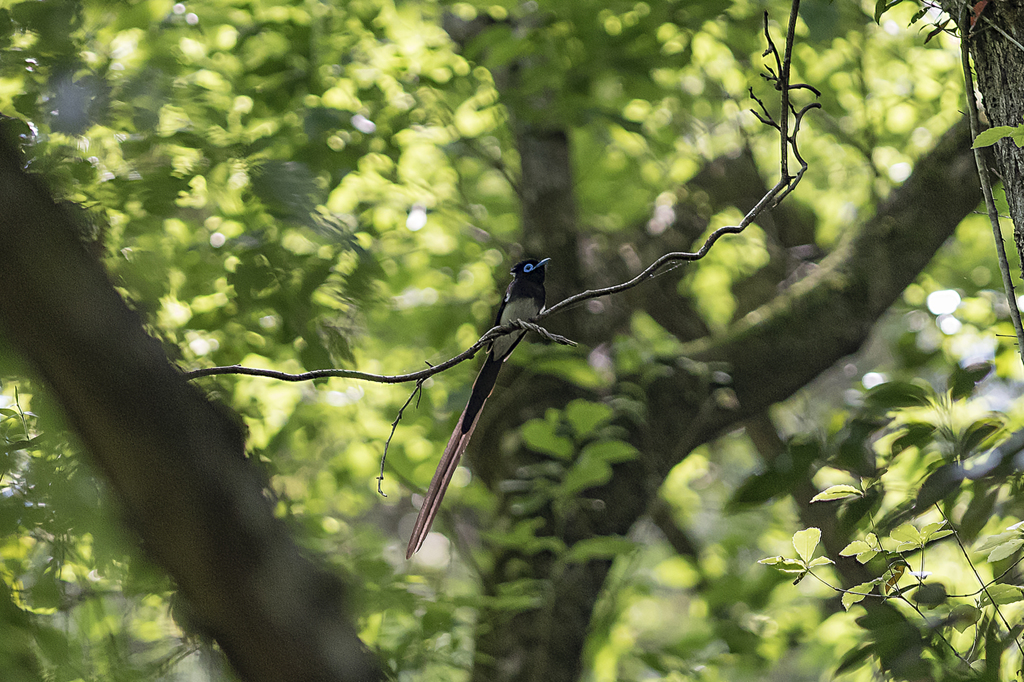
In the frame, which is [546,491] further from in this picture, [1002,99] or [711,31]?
[711,31]

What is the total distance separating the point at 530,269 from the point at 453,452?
0.68m

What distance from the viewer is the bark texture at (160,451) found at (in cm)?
197

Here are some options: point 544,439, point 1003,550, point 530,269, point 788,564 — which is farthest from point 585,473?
point 1003,550

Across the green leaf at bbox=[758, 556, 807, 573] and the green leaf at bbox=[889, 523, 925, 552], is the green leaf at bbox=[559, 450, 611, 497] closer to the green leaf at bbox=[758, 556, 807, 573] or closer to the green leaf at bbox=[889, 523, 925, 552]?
the green leaf at bbox=[758, 556, 807, 573]

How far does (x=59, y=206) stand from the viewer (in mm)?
2104

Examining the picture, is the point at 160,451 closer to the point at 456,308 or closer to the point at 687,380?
the point at 456,308

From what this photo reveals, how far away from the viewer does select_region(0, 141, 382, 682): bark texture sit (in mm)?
1972

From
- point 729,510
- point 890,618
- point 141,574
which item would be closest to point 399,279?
point 141,574

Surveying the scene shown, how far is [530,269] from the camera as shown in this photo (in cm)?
210

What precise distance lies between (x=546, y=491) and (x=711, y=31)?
2.30 metres

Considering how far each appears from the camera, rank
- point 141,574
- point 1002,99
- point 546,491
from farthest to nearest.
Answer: point 546,491
point 141,574
point 1002,99

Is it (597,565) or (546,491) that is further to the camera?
(597,565)

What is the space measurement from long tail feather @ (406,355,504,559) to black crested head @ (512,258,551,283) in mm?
407

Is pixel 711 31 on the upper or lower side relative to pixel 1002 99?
upper
